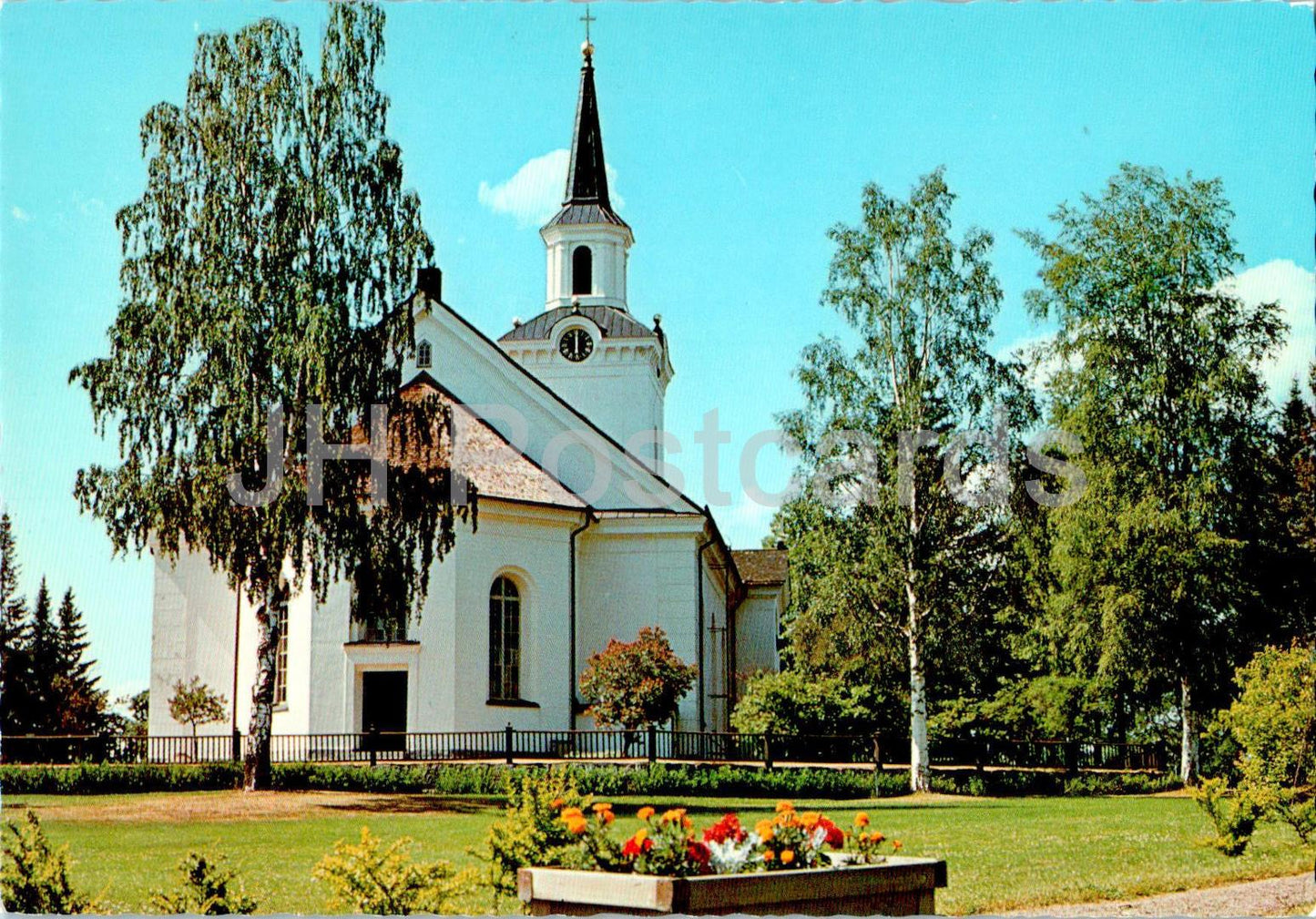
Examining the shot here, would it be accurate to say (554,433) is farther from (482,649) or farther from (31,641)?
(31,641)

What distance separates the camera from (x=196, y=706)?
24.2 m

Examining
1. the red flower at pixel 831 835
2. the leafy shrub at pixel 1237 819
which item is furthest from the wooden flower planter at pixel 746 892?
the leafy shrub at pixel 1237 819

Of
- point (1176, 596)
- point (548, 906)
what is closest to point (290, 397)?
point (548, 906)

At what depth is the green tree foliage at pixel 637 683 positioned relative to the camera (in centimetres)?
2417

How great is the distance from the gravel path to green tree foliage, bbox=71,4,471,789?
37.1 feet

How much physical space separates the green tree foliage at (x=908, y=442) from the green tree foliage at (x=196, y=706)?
35.3ft

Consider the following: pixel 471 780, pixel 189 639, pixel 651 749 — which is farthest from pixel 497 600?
pixel 471 780

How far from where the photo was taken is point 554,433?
97.2 feet

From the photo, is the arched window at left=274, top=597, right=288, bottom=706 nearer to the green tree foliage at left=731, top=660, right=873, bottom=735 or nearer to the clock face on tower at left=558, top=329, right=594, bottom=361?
the green tree foliage at left=731, top=660, right=873, bottom=735

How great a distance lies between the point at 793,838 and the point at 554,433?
21.4m

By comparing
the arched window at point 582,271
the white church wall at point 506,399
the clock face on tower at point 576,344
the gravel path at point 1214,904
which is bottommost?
the gravel path at point 1214,904

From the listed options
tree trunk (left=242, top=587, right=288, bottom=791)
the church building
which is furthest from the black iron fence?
tree trunk (left=242, top=587, right=288, bottom=791)

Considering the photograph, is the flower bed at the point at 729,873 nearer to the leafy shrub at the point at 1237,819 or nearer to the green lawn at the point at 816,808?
the green lawn at the point at 816,808

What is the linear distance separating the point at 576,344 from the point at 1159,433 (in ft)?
56.9
